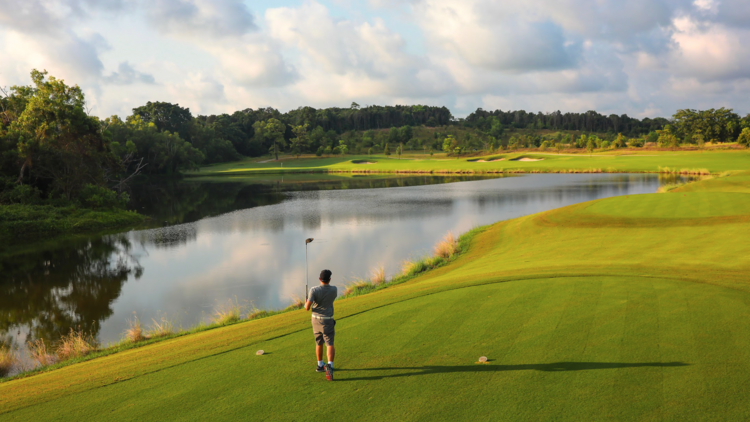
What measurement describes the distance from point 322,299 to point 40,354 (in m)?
9.26

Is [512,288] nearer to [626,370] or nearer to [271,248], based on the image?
[626,370]

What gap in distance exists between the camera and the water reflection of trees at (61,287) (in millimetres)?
16203

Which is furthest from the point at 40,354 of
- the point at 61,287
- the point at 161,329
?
the point at 61,287

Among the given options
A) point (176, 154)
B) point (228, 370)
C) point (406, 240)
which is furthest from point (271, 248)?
point (176, 154)

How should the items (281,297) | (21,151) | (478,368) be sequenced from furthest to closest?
(21,151)
(281,297)
(478,368)

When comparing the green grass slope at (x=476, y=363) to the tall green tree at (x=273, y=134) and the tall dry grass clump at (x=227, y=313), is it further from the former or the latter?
the tall green tree at (x=273, y=134)

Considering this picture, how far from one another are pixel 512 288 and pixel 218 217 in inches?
1329

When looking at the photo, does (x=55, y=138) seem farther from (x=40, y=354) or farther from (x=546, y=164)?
(x=546, y=164)

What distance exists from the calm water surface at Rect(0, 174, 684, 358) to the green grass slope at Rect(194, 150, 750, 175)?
127ft

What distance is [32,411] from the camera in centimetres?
707

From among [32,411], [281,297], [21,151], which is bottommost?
[281,297]

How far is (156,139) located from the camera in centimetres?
9944

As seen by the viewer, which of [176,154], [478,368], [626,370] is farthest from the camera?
[176,154]

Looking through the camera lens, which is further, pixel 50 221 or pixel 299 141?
pixel 299 141
